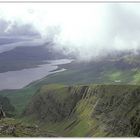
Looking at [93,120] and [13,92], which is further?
[13,92]

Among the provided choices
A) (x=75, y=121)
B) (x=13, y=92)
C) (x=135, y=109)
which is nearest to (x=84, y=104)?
(x=75, y=121)

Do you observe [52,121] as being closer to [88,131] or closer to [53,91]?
[53,91]

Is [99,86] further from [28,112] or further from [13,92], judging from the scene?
[13,92]

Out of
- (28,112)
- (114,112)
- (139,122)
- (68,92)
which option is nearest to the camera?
(139,122)

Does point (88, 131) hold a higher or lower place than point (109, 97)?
lower

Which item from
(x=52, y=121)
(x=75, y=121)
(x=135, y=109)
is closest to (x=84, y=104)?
(x=75, y=121)

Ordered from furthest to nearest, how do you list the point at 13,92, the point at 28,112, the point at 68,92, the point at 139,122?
the point at 13,92 < the point at 28,112 < the point at 68,92 < the point at 139,122
